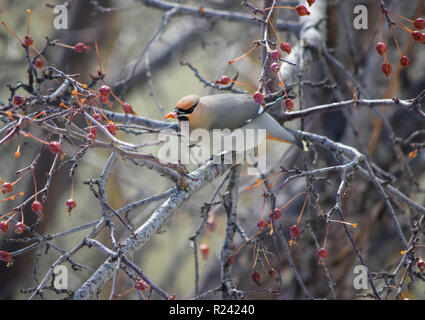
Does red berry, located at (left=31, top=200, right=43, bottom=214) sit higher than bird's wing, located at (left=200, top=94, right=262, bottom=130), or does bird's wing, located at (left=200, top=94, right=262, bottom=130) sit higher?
bird's wing, located at (left=200, top=94, right=262, bottom=130)

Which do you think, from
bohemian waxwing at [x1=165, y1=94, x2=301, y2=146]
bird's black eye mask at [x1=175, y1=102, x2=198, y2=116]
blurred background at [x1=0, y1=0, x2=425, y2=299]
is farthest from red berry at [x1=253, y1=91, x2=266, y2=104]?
blurred background at [x1=0, y1=0, x2=425, y2=299]

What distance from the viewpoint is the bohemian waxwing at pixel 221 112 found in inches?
134

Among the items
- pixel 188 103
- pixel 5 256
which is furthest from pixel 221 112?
pixel 5 256

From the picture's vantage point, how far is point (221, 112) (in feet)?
11.5

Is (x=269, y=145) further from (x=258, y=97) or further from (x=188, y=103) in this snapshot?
(x=258, y=97)

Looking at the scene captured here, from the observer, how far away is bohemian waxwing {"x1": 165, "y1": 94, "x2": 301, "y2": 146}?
11.2 ft

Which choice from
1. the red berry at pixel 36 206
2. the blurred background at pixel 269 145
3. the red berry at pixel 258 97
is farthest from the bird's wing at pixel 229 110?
the red berry at pixel 36 206

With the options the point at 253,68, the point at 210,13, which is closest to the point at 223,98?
the point at 210,13

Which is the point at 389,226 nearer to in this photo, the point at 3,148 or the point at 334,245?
the point at 334,245

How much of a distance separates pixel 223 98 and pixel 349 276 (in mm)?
1841

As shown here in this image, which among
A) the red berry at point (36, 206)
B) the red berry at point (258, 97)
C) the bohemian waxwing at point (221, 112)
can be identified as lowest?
the red berry at point (36, 206)

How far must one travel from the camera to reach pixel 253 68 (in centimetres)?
568

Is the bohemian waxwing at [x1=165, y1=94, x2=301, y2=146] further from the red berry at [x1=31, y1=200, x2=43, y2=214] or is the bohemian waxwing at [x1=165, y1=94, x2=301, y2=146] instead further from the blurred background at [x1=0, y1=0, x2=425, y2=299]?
the red berry at [x1=31, y1=200, x2=43, y2=214]

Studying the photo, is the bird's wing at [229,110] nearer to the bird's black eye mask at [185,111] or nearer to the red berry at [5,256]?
the bird's black eye mask at [185,111]
